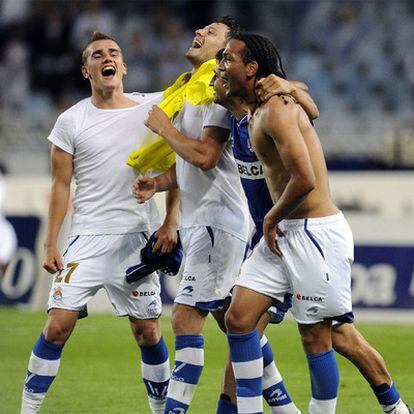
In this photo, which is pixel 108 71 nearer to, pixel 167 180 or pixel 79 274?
pixel 167 180

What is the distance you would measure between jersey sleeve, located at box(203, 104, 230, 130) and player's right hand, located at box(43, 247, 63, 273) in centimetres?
122

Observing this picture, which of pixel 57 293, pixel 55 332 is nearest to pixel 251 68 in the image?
pixel 57 293

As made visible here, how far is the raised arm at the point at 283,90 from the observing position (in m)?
6.58

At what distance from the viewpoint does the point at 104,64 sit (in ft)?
25.3

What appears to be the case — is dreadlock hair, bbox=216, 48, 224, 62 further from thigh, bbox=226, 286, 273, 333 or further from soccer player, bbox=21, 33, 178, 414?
thigh, bbox=226, 286, 273, 333

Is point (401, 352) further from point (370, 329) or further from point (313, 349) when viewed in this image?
point (313, 349)

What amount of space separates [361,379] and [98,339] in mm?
3579

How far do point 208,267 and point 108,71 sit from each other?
4.64 feet

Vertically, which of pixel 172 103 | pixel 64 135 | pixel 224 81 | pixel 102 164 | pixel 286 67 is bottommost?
pixel 286 67

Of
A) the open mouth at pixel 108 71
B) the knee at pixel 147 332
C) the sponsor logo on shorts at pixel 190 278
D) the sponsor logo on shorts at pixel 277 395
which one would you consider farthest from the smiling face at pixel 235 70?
the sponsor logo on shorts at pixel 277 395

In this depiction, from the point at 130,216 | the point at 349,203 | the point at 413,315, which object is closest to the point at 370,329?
the point at 413,315

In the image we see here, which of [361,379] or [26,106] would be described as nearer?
[361,379]

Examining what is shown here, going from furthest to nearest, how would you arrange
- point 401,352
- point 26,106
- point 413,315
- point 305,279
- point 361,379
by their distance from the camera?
point 26,106 < point 413,315 < point 401,352 < point 361,379 < point 305,279

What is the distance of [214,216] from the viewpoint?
7.52 metres
